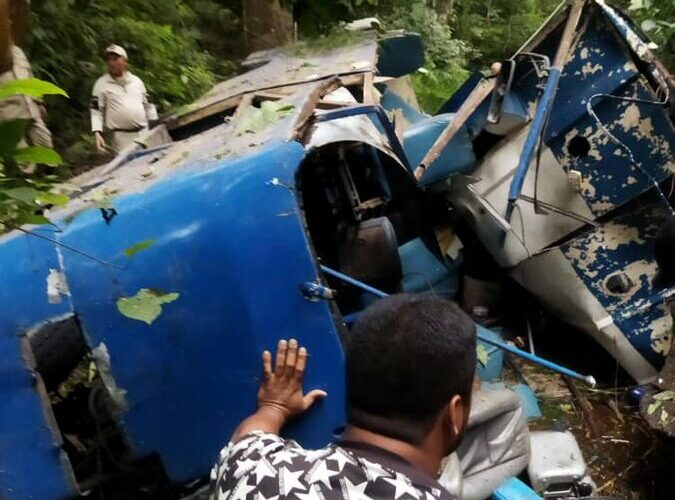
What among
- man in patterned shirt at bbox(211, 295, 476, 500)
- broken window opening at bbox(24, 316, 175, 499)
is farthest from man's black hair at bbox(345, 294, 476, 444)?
broken window opening at bbox(24, 316, 175, 499)

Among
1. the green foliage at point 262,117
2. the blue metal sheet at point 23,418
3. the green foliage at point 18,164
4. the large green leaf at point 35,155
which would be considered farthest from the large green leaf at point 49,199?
the green foliage at point 262,117

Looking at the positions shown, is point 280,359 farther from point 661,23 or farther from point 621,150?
point 661,23

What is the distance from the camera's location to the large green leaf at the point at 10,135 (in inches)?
56.5

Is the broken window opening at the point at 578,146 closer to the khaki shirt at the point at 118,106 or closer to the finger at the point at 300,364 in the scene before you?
the finger at the point at 300,364

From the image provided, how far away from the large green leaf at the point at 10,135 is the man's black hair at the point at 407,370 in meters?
0.79

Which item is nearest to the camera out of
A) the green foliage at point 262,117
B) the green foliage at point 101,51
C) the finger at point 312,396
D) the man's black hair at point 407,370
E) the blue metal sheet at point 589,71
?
the man's black hair at point 407,370

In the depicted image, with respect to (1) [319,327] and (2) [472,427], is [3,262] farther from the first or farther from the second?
(2) [472,427]

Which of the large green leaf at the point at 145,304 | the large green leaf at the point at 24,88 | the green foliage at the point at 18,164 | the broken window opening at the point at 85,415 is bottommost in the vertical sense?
the broken window opening at the point at 85,415

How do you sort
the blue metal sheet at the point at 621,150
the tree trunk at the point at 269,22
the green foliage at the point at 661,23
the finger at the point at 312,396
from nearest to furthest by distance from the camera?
the finger at the point at 312,396
the blue metal sheet at the point at 621,150
the green foliage at the point at 661,23
the tree trunk at the point at 269,22

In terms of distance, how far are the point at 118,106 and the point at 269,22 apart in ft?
9.38

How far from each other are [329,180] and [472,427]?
51.6 inches

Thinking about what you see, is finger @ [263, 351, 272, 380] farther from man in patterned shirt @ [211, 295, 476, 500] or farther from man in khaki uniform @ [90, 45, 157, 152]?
man in khaki uniform @ [90, 45, 157, 152]

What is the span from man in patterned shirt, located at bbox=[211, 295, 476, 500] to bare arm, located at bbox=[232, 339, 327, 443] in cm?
72

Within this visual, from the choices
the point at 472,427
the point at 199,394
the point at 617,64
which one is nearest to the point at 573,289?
the point at 617,64
